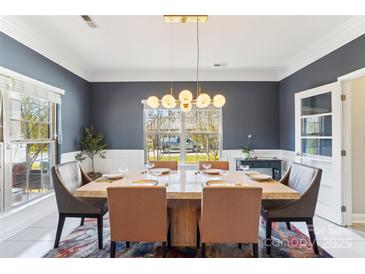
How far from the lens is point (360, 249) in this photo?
2.49 meters

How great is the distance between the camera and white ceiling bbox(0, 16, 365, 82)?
2.79 metres

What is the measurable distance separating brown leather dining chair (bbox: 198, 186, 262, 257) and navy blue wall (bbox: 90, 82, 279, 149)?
10.8ft

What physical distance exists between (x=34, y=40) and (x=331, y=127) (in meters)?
4.38

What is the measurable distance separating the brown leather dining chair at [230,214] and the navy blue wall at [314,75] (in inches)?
88.3

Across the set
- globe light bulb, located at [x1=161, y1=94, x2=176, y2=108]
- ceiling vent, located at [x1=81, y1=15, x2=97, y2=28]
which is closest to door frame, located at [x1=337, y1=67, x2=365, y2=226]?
globe light bulb, located at [x1=161, y1=94, x2=176, y2=108]

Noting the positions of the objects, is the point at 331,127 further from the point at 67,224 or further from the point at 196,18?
the point at 67,224

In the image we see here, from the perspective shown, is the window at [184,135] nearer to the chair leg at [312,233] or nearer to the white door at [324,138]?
the white door at [324,138]

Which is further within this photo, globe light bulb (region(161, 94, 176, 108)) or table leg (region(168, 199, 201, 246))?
globe light bulb (region(161, 94, 176, 108))

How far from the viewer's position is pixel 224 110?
5.21 meters

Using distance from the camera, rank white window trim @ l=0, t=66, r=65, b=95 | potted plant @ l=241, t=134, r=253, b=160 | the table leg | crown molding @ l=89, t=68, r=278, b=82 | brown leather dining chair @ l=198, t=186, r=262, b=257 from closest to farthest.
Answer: brown leather dining chair @ l=198, t=186, r=262, b=257 < the table leg < white window trim @ l=0, t=66, r=65, b=95 < potted plant @ l=241, t=134, r=253, b=160 < crown molding @ l=89, t=68, r=278, b=82

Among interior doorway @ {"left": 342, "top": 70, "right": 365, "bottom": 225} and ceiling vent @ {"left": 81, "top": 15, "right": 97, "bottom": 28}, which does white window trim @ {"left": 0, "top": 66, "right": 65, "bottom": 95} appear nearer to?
ceiling vent @ {"left": 81, "top": 15, "right": 97, "bottom": 28}

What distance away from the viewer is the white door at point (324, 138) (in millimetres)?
3168
